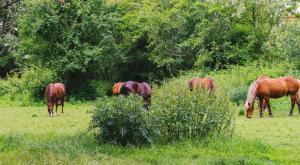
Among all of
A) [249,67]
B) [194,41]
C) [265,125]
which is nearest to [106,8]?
[194,41]

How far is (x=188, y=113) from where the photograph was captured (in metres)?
10.5

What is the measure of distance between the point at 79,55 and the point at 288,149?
Answer: 1985 centimetres

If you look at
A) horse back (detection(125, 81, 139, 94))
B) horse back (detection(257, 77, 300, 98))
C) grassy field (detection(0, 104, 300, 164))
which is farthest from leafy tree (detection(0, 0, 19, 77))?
grassy field (detection(0, 104, 300, 164))

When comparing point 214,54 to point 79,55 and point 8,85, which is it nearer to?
point 79,55

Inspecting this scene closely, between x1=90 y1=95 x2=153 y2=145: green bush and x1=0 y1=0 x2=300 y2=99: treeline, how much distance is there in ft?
59.1

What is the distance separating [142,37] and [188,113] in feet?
68.9

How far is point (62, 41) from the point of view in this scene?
29.0 meters

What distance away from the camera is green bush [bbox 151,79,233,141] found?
10.4 meters

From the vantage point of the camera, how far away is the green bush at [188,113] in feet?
34.0

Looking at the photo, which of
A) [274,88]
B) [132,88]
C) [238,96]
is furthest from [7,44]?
[274,88]

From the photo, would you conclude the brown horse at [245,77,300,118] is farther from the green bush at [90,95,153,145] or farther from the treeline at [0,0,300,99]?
the green bush at [90,95,153,145]

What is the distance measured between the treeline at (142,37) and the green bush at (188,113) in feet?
55.2

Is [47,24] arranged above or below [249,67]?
above

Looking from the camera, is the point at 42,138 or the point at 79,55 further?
the point at 79,55
